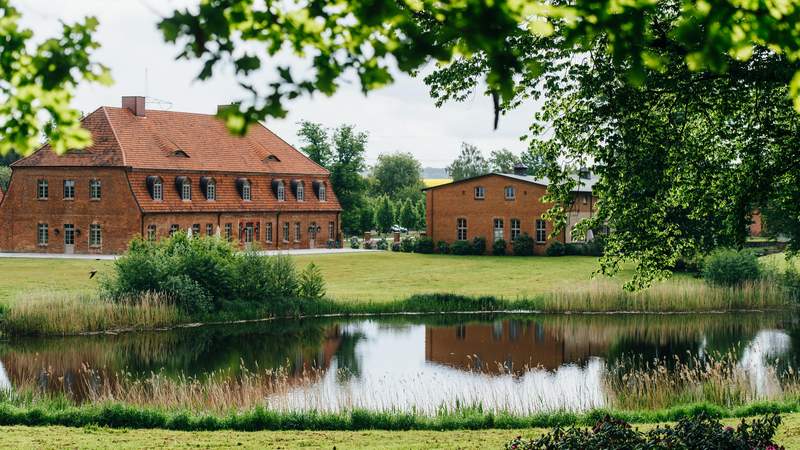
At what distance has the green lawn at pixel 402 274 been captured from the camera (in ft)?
109

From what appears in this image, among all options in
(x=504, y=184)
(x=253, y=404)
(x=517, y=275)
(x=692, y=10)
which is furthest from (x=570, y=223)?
(x=692, y=10)

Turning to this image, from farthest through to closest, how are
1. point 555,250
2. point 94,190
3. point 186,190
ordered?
1. point 555,250
2. point 186,190
3. point 94,190

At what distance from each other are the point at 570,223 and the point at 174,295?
32.3 m

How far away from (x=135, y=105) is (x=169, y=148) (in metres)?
3.37

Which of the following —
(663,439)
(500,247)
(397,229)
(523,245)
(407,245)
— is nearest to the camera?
(663,439)

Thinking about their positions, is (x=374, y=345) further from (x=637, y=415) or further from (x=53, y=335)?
(x=637, y=415)

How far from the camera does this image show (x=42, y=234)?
153 ft

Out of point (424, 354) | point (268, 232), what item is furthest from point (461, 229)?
point (424, 354)

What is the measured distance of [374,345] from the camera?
22828 millimetres

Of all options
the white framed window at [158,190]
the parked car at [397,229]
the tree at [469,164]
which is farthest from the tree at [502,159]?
the white framed window at [158,190]

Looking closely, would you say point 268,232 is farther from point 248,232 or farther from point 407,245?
point 407,245

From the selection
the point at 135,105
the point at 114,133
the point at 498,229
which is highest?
the point at 135,105

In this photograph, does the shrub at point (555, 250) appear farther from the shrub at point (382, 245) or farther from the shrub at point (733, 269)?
the shrub at point (733, 269)

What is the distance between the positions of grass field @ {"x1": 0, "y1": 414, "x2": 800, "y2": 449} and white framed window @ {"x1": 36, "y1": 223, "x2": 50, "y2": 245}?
37.1 metres
